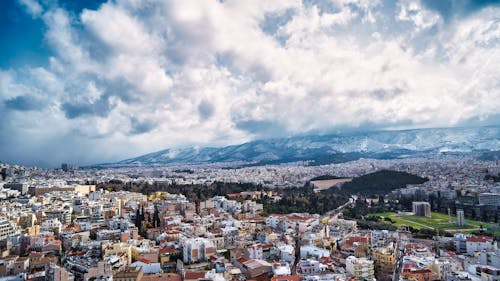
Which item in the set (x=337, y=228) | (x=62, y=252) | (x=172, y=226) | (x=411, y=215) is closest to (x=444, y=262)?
(x=337, y=228)

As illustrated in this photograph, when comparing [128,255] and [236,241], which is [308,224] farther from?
[128,255]

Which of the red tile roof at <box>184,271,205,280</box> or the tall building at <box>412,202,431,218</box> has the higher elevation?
the red tile roof at <box>184,271,205,280</box>

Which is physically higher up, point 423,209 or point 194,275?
point 194,275

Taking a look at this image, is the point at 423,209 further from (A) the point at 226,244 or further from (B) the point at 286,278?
(B) the point at 286,278

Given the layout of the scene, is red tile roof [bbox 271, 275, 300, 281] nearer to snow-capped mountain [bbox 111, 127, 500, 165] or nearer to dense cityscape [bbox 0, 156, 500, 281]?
dense cityscape [bbox 0, 156, 500, 281]

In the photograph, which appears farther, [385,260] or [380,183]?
[380,183]

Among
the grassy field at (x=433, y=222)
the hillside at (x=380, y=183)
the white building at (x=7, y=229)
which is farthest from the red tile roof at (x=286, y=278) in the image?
the hillside at (x=380, y=183)

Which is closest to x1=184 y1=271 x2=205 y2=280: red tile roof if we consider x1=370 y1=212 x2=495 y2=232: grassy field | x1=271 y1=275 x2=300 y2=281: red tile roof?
x1=271 y1=275 x2=300 y2=281: red tile roof

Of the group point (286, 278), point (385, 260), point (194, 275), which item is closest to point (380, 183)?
point (385, 260)
